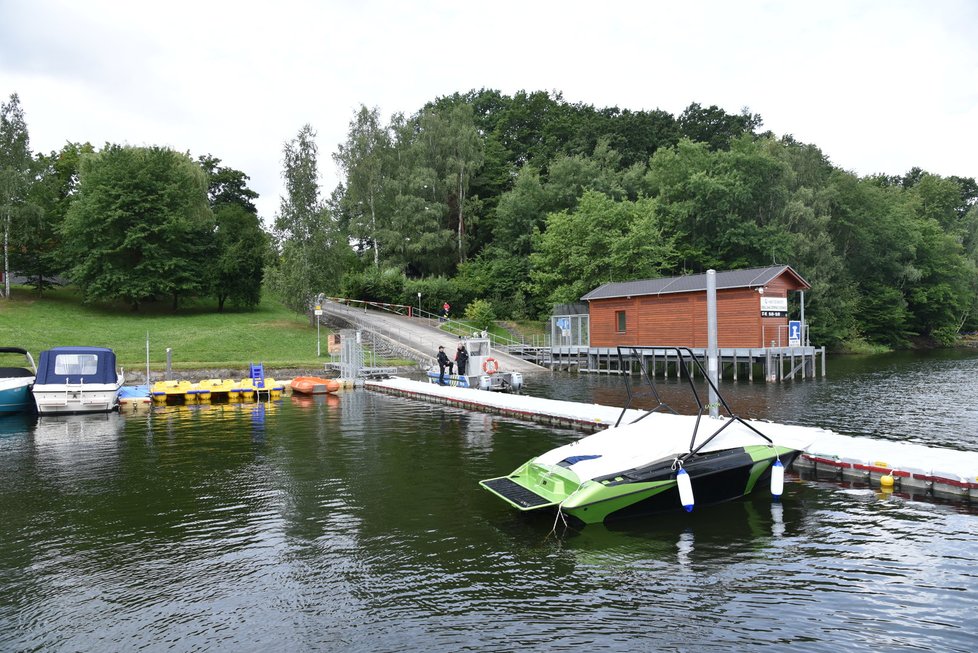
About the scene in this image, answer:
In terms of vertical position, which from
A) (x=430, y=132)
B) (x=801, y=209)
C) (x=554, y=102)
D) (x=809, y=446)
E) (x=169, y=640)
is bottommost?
(x=169, y=640)

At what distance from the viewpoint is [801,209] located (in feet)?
179

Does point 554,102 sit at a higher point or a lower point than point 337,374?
higher

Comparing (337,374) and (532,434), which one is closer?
(532,434)

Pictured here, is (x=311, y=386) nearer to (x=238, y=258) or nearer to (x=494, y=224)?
(x=238, y=258)

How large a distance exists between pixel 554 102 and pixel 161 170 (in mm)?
49785

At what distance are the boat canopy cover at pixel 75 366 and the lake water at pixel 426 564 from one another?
9.39 metres

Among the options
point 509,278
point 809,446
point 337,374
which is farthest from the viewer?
point 509,278

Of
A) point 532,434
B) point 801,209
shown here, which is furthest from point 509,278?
point 532,434

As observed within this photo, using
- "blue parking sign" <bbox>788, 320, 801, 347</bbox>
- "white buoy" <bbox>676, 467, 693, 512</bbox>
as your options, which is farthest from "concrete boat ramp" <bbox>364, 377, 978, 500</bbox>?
"blue parking sign" <bbox>788, 320, 801, 347</bbox>

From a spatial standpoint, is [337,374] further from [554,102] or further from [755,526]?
[554,102]

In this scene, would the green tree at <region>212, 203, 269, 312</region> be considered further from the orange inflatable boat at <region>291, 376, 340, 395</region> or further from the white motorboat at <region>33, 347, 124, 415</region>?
the white motorboat at <region>33, 347, 124, 415</region>

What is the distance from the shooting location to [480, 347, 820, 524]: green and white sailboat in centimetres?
1129

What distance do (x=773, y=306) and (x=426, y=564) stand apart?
3186cm

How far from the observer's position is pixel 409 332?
49625mm
